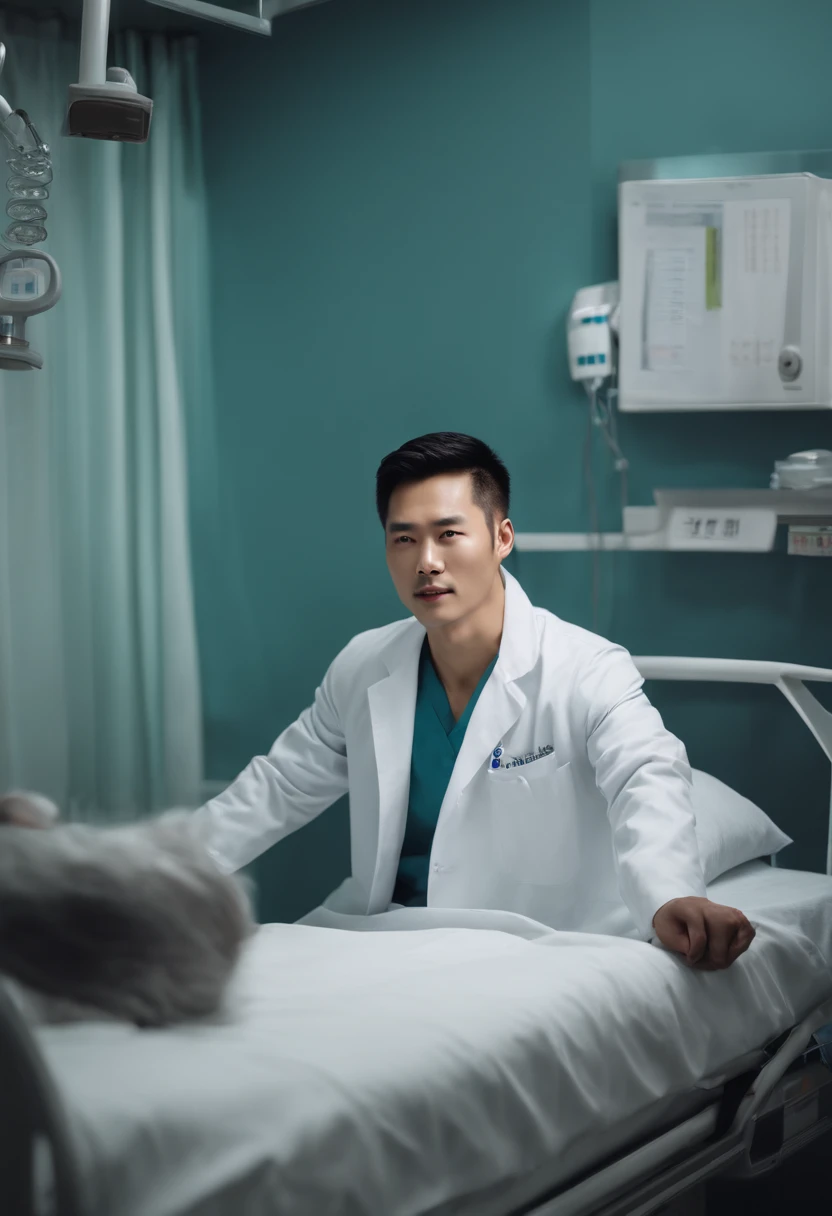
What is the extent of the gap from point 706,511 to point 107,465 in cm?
134

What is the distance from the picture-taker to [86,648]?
2.78m

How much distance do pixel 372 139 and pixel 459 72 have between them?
0.26 meters

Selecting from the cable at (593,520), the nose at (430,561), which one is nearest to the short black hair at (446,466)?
the nose at (430,561)

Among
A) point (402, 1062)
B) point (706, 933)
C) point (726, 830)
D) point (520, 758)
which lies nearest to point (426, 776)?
point (520, 758)

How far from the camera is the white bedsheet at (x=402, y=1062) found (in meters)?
0.99

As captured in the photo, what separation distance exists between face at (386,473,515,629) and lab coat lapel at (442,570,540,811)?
8 centimetres

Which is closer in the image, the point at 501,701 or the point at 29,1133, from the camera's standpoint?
the point at 29,1133

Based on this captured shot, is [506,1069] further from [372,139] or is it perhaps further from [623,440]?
[372,139]

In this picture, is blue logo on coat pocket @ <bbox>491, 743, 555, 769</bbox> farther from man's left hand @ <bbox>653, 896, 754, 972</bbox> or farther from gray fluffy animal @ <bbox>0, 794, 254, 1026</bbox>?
gray fluffy animal @ <bbox>0, 794, 254, 1026</bbox>

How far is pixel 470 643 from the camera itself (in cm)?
207

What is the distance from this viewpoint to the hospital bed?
953 mm

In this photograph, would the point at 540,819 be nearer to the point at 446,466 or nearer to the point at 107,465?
the point at 446,466

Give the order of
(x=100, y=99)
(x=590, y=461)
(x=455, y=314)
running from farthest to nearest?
1. (x=455, y=314)
2. (x=590, y=461)
3. (x=100, y=99)

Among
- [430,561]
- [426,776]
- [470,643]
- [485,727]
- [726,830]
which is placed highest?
[430,561]
